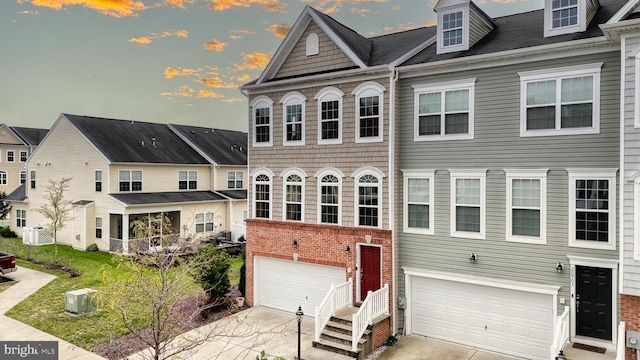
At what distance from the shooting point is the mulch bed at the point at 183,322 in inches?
464

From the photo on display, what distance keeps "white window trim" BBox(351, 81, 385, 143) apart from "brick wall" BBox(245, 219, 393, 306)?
318 centimetres

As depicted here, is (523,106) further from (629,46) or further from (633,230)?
(633,230)

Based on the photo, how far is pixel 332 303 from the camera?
43.2 feet

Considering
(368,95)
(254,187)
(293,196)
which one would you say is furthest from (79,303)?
(368,95)

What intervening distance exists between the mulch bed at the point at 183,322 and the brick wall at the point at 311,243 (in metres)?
1.35

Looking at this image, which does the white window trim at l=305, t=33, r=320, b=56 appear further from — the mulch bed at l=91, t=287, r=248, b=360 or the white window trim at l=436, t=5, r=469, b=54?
the mulch bed at l=91, t=287, r=248, b=360

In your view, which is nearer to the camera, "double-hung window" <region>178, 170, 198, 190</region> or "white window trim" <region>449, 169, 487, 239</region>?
"white window trim" <region>449, 169, 487, 239</region>

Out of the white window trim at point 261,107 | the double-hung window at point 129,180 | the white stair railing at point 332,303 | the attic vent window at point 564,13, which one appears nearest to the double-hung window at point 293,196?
the white window trim at point 261,107

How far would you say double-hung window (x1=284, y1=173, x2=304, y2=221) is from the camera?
15625mm

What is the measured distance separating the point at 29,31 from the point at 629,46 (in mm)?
31821

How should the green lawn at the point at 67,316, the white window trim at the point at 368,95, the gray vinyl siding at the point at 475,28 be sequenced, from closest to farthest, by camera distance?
the green lawn at the point at 67,316 < the gray vinyl siding at the point at 475,28 < the white window trim at the point at 368,95

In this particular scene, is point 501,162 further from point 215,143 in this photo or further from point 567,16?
point 215,143

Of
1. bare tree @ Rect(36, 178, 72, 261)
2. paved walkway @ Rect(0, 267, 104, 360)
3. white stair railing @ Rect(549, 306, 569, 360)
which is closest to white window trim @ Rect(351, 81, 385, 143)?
white stair railing @ Rect(549, 306, 569, 360)

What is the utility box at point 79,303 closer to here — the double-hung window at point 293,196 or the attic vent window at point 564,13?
the double-hung window at point 293,196
